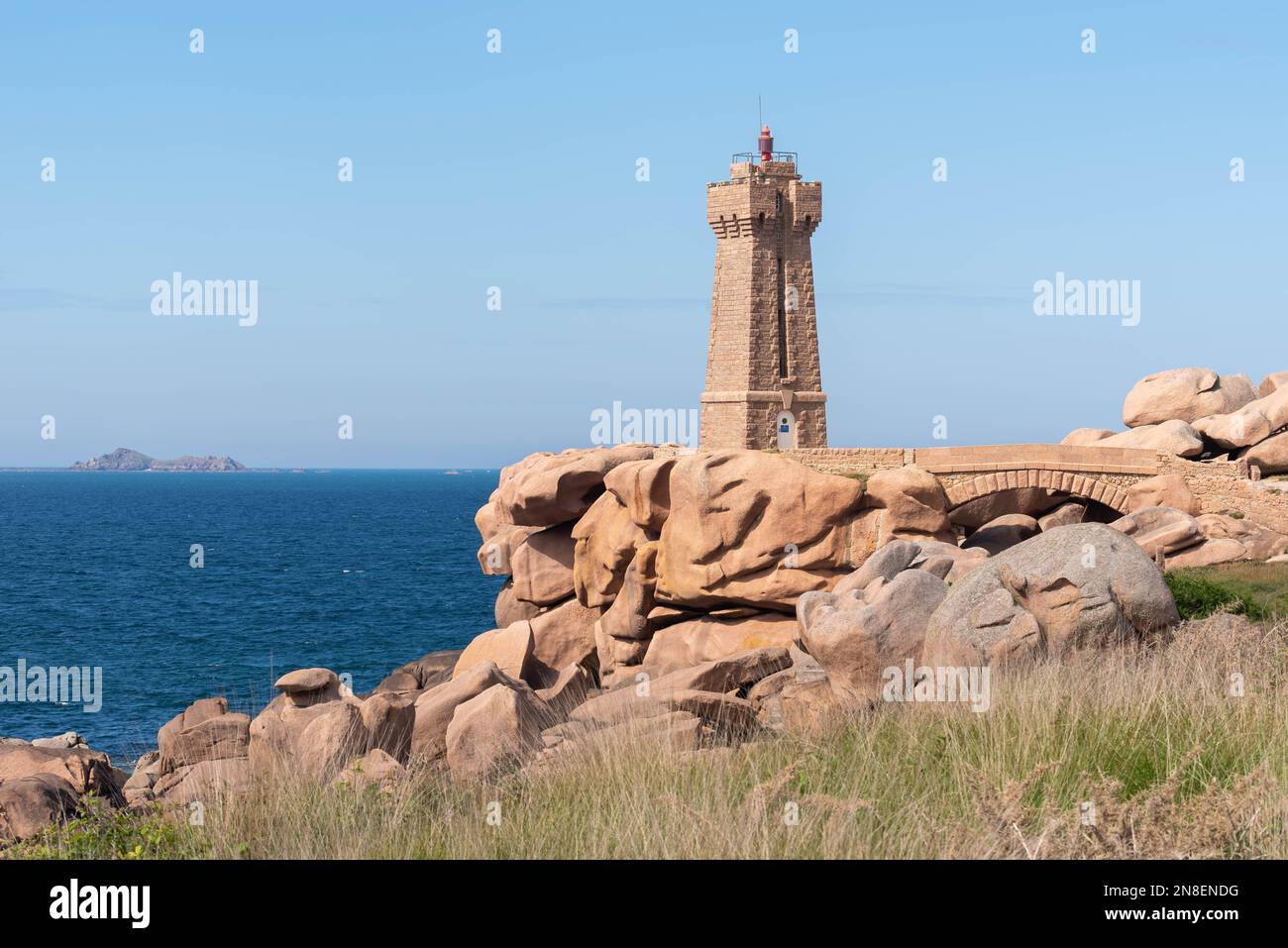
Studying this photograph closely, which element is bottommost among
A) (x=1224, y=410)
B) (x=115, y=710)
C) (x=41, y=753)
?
(x=115, y=710)

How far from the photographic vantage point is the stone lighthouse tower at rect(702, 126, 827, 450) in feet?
138

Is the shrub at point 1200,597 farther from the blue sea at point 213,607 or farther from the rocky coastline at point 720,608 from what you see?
the blue sea at point 213,607

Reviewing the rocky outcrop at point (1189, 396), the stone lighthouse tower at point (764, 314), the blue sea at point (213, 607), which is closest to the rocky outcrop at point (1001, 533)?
the rocky outcrop at point (1189, 396)

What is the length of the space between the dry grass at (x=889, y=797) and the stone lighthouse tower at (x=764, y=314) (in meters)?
31.1

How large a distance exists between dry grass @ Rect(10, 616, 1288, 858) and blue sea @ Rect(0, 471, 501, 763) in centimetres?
1499

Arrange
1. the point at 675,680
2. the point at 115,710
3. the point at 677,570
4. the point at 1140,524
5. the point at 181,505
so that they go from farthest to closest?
the point at 181,505 → the point at 115,710 → the point at 677,570 → the point at 1140,524 → the point at 675,680

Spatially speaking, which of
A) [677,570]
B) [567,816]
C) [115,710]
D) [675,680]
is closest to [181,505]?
[115,710]

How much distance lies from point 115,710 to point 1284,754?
108ft

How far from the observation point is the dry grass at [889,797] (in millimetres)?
7246

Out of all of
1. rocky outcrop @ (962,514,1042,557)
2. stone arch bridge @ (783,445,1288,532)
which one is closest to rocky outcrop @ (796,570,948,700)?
stone arch bridge @ (783,445,1288,532)

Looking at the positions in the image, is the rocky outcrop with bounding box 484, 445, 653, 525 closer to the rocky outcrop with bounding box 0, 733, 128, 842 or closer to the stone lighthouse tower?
the stone lighthouse tower
